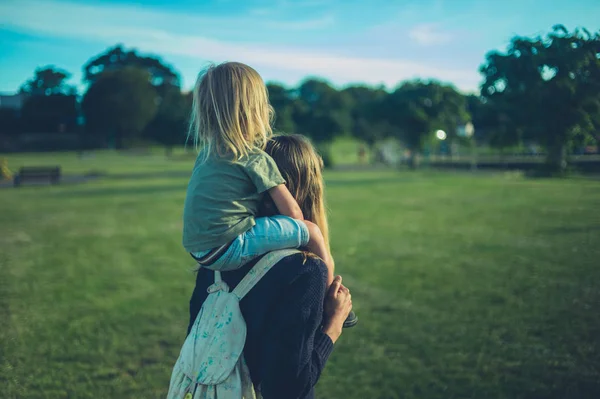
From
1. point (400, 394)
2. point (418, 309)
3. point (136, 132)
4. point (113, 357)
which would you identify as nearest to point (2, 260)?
point (113, 357)

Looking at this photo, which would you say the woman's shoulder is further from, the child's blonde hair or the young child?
the child's blonde hair

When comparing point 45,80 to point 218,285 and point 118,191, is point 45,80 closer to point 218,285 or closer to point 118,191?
point 218,285

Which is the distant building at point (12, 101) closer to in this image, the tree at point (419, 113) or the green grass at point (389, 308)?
the green grass at point (389, 308)

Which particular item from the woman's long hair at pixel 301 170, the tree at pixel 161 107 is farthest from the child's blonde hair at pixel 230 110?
the tree at pixel 161 107

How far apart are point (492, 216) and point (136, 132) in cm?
5562

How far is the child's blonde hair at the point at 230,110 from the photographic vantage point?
1.93 meters

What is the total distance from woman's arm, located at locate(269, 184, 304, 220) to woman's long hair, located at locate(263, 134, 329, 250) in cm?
10

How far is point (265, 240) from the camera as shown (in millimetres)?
1949

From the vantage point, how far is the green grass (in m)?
4.62

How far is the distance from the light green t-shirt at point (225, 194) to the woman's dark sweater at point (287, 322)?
0.24m

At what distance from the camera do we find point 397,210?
17016 millimetres

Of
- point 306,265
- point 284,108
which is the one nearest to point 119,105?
point 284,108

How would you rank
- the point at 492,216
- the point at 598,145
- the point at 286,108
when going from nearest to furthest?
1. the point at 598,145
2. the point at 492,216
3. the point at 286,108

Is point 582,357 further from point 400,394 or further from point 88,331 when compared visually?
point 88,331
